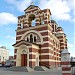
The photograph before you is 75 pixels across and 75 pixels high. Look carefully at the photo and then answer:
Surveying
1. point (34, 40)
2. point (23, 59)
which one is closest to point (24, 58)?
point (23, 59)

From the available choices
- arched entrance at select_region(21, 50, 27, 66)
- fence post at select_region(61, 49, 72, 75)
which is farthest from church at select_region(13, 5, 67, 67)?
fence post at select_region(61, 49, 72, 75)

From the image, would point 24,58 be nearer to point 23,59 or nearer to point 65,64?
point 23,59

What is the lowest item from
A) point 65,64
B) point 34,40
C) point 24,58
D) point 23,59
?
point 23,59

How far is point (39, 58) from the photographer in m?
27.9

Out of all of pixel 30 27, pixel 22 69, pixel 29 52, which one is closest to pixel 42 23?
pixel 30 27

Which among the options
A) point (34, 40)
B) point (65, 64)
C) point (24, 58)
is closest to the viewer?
point (65, 64)

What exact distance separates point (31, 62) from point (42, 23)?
7601 mm

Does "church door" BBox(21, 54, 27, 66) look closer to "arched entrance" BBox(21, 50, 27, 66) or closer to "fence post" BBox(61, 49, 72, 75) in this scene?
"arched entrance" BBox(21, 50, 27, 66)

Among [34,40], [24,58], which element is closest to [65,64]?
[24,58]

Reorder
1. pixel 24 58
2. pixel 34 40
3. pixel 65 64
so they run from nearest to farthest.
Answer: pixel 65 64 < pixel 24 58 < pixel 34 40

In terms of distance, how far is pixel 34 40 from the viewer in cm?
2880

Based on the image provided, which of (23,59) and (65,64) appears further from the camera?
(23,59)

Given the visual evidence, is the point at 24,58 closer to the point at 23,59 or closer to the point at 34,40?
the point at 23,59

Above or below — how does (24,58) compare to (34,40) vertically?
below
